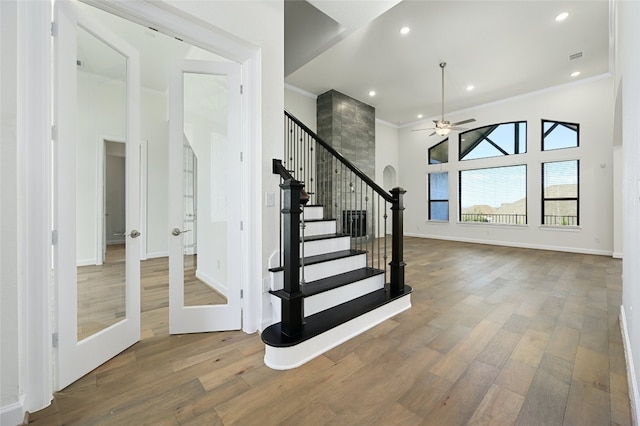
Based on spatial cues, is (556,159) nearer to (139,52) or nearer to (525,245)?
(525,245)

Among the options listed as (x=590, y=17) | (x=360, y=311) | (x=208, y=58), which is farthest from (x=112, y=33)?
(x=590, y=17)

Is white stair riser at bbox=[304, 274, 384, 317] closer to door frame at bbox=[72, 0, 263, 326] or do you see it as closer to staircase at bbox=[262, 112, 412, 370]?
staircase at bbox=[262, 112, 412, 370]

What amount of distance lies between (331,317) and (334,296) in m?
0.26

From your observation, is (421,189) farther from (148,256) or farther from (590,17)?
(148,256)

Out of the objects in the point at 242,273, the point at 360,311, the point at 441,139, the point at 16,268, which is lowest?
the point at 360,311

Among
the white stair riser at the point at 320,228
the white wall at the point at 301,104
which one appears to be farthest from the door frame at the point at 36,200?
the white wall at the point at 301,104

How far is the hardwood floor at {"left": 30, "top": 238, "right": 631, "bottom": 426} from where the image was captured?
143 cm

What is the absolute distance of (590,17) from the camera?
3926 millimetres

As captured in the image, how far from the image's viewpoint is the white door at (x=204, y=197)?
7.66ft

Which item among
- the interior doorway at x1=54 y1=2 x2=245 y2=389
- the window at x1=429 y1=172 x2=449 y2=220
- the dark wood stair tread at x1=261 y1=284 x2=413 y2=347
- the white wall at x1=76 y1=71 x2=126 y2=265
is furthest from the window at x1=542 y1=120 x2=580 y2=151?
the white wall at x1=76 y1=71 x2=126 y2=265

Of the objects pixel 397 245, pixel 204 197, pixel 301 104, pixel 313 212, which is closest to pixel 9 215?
pixel 204 197

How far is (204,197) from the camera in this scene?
2.59 meters

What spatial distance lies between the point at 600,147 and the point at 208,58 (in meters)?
8.09

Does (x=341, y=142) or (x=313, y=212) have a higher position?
(x=341, y=142)
